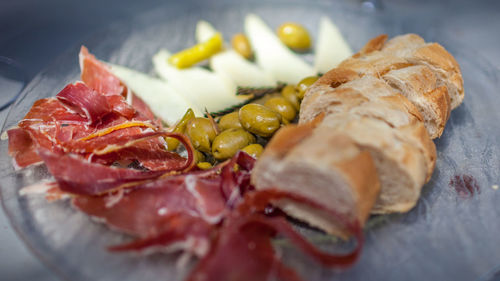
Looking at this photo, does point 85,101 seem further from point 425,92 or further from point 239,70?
point 425,92

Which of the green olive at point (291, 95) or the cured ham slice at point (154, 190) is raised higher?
the cured ham slice at point (154, 190)

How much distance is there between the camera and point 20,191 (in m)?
1.79

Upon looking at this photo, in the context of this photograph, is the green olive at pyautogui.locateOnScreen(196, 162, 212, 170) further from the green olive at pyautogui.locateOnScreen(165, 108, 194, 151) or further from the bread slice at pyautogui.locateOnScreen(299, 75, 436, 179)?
the bread slice at pyautogui.locateOnScreen(299, 75, 436, 179)

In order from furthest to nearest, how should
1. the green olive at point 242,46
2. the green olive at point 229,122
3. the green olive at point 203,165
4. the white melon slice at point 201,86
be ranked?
the green olive at point 242,46
the white melon slice at point 201,86
the green olive at point 229,122
the green olive at point 203,165

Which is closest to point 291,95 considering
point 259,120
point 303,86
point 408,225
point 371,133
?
point 303,86

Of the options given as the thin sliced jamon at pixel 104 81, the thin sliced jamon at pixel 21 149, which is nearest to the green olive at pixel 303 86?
the thin sliced jamon at pixel 104 81

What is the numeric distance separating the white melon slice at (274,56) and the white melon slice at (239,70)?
73 mm

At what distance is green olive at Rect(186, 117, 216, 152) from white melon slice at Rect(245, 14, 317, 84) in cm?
81

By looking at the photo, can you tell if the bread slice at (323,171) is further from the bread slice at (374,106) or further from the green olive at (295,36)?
the green olive at (295,36)

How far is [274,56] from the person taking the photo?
9.64ft

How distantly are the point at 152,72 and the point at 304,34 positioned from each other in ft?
4.12

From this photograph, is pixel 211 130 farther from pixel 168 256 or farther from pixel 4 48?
pixel 4 48

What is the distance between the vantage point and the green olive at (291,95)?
2434 millimetres

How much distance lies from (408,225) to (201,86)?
1590mm
